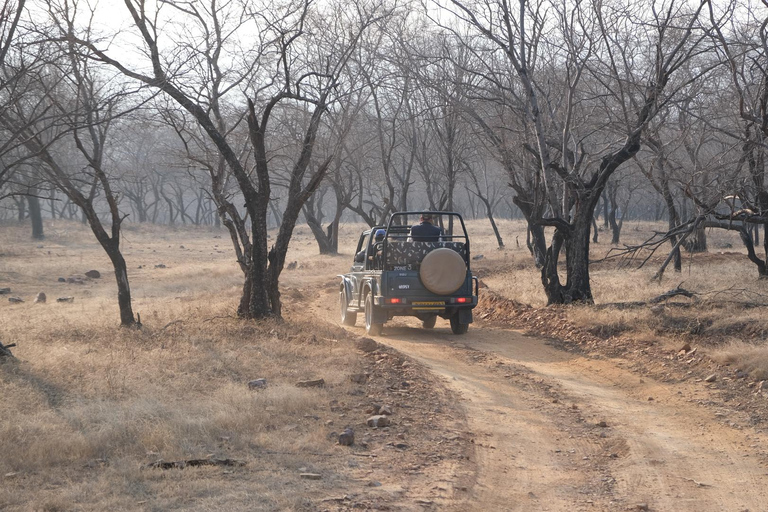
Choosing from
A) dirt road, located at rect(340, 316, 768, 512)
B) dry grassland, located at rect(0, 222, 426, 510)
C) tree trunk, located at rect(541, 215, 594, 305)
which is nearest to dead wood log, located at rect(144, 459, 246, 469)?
dry grassland, located at rect(0, 222, 426, 510)

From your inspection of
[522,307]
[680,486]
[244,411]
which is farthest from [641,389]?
[522,307]

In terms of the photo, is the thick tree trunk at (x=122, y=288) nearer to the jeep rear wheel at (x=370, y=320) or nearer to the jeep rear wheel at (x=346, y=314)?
the jeep rear wheel at (x=370, y=320)

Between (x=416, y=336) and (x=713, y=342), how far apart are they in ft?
17.1

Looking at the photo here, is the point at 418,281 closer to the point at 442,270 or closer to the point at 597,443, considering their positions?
the point at 442,270

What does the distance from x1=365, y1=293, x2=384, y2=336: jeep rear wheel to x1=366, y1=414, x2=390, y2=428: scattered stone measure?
6282 millimetres

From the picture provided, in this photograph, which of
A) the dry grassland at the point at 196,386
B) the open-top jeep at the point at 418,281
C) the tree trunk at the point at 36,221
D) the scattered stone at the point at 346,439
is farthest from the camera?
the tree trunk at the point at 36,221

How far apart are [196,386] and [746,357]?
248 inches

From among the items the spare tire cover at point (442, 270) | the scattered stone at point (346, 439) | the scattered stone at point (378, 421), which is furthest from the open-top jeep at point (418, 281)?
the scattered stone at point (346, 439)

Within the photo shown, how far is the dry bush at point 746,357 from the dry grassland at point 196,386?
2 cm

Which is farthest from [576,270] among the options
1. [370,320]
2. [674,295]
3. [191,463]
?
[191,463]

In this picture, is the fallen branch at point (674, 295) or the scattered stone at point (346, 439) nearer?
the scattered stone at point (346, 439)

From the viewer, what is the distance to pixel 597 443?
6336mm

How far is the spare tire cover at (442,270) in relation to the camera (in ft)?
41.3

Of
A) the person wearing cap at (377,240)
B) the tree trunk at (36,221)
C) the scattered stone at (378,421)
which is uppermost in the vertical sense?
the tree trunk at (36,221)
